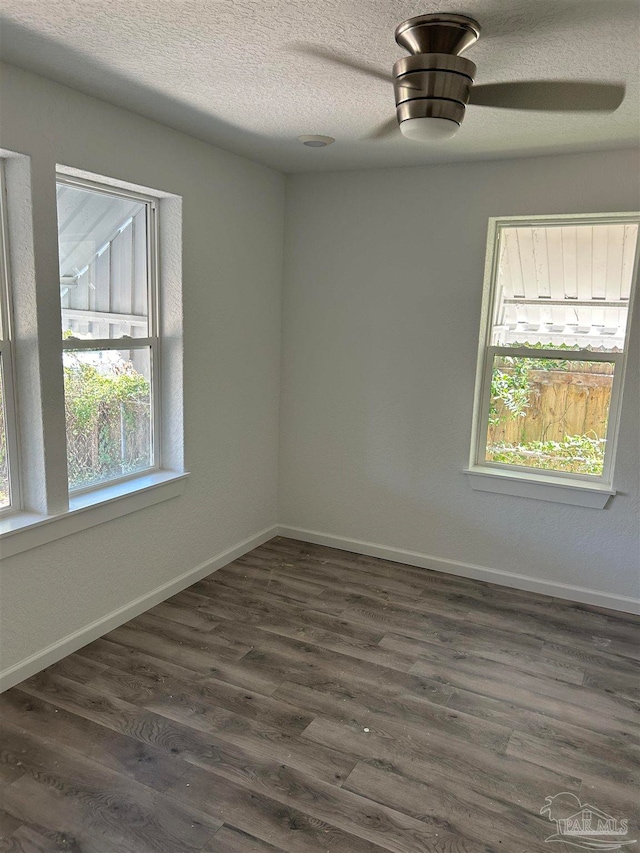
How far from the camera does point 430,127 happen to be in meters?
1.96

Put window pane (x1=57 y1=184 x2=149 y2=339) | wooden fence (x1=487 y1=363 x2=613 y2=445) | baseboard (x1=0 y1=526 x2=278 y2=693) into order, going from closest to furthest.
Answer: baseboard (x1=0 y1=526 x2=278 y2=693)
window pane (x1=57 y1=184 x2=149 y2=339)
wooden fence (x1=487 y1=363 x2=613 y2=445)

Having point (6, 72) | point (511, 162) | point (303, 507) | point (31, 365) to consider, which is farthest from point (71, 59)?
point (303, 507)

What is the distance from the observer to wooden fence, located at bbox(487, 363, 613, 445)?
3.43m

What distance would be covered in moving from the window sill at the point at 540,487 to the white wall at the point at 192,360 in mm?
1478

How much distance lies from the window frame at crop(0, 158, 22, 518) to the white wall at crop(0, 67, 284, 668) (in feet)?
0.46

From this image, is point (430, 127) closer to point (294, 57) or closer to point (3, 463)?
point (294, 57)

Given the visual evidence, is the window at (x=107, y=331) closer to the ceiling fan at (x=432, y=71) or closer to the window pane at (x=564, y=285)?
the ceiling fan at (x=432, y=71)

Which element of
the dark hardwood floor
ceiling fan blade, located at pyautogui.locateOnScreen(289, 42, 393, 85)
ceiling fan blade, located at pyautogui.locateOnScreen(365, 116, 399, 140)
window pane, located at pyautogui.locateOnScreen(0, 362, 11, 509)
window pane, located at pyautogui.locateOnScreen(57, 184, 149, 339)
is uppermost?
ceiling fan blade, located at pyautogui.locateOnScreen(365, 116, 399, 140)

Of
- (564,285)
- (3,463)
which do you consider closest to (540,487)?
(564,285)

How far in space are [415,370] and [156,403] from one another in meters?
1.60

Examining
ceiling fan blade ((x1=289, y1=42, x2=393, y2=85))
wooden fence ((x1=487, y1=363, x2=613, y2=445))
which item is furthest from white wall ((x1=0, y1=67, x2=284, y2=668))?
wooden fence ((x1=487, y1=363, x2=613, y2=445))

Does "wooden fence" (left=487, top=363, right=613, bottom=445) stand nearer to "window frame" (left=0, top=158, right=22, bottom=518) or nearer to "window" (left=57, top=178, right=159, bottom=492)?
"window" (left=57, top=178, right=159, bottom=492)

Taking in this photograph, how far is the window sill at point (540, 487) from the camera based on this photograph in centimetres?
341

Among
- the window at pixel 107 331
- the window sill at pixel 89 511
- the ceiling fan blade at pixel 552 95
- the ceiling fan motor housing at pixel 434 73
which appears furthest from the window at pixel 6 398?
the ceiling fan blade at pixel 552 95
